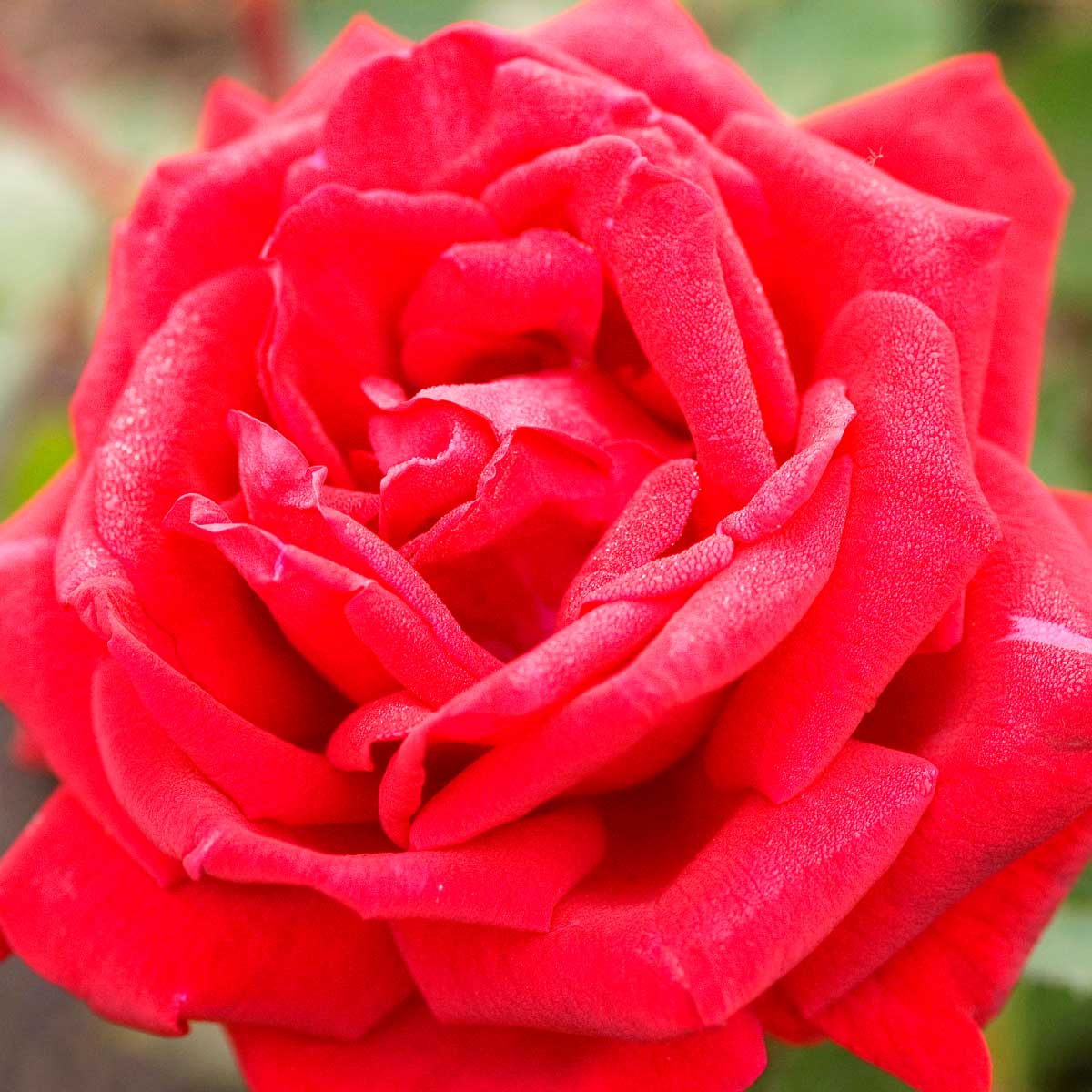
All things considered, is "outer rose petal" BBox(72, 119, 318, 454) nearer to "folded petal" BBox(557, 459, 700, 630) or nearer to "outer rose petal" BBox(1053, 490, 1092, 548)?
"folded petal" BBox(557, 459, 700, 630)

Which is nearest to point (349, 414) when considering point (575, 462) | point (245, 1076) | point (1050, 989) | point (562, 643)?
point (575, 462)

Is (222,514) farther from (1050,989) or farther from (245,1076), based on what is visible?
(1050,989)

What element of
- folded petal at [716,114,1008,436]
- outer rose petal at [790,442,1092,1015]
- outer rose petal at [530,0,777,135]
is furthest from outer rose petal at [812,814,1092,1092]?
outer rose petal at [530,0,777,135]

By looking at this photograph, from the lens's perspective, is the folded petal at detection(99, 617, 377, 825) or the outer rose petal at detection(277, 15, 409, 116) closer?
the folded petal at detection(99, 617, 377, 825)

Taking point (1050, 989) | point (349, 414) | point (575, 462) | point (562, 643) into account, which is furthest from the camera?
point (1050, 989)

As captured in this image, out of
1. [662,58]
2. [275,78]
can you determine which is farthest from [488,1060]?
[275,78]
